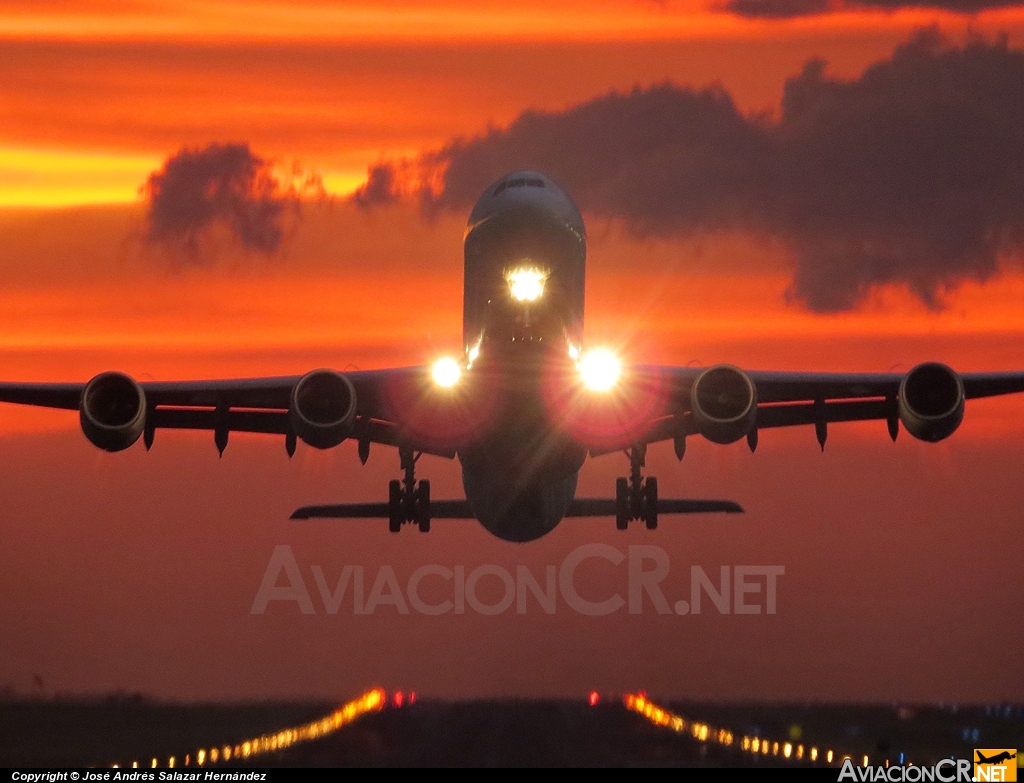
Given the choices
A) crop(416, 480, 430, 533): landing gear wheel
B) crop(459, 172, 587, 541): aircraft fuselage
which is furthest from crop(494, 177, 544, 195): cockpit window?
crop(416, 480, 430, 533): landing gear wheel

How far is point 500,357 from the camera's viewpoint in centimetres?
3438

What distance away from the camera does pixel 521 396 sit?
34.1 metres

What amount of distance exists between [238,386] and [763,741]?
17925 mm

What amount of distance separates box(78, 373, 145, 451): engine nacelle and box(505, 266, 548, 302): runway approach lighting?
778cm

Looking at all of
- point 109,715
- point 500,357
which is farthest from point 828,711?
point 500,357

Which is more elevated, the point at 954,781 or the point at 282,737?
the point at 282,737

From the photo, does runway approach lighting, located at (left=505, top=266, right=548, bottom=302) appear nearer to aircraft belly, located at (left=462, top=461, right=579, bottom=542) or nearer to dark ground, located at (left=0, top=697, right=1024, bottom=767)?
aircraft belly, located at (left=462, top=461, right=579, bottom=542)

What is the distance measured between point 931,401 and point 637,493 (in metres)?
8.61

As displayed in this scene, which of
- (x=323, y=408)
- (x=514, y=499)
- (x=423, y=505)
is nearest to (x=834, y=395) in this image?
(x=514, y=499)

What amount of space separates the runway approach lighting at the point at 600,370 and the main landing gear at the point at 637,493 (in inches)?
207

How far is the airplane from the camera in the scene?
34000 mm

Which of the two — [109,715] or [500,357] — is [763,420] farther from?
[109,715]

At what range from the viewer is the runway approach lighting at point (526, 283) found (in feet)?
113

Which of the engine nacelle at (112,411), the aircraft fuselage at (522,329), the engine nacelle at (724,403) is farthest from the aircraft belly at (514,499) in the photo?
the engine nacelle at (112,411)
